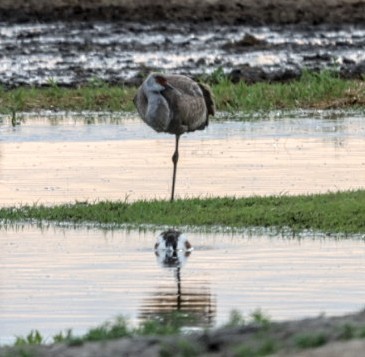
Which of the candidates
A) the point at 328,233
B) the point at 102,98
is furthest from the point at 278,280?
the point at 102,98

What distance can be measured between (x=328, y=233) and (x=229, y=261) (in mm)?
1619

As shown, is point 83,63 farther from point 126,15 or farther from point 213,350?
point 213,350

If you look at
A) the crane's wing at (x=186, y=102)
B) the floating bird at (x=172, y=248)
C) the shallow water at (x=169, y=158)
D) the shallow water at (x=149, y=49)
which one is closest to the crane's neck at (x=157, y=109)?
the crane's wing at (x=186, y=102)

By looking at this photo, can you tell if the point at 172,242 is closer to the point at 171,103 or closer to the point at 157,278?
the point at 157,278

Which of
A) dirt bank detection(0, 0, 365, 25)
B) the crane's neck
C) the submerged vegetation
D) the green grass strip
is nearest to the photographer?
the green grass strip

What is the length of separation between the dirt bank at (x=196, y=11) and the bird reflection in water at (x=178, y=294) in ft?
91.9

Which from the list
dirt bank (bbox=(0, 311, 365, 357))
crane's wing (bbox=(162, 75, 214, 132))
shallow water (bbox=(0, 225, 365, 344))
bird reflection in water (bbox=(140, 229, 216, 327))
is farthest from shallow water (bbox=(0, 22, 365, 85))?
dirt bank (bbox=(0, 311, 365, 357))

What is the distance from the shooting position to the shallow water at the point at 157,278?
10.4 metres

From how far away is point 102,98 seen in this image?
25.8 meters

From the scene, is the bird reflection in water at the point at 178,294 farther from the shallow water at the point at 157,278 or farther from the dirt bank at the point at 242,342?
the dirt bank at the point at 242,342

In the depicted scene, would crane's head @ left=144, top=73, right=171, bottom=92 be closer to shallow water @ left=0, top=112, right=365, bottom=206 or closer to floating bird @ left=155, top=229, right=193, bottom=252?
shallow water @ left=0, top=112, right=365, bottom=206

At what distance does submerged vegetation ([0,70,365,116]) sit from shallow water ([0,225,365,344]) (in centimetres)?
1096

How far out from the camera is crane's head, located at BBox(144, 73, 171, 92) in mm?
15812

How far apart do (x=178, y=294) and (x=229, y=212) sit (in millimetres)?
3636
